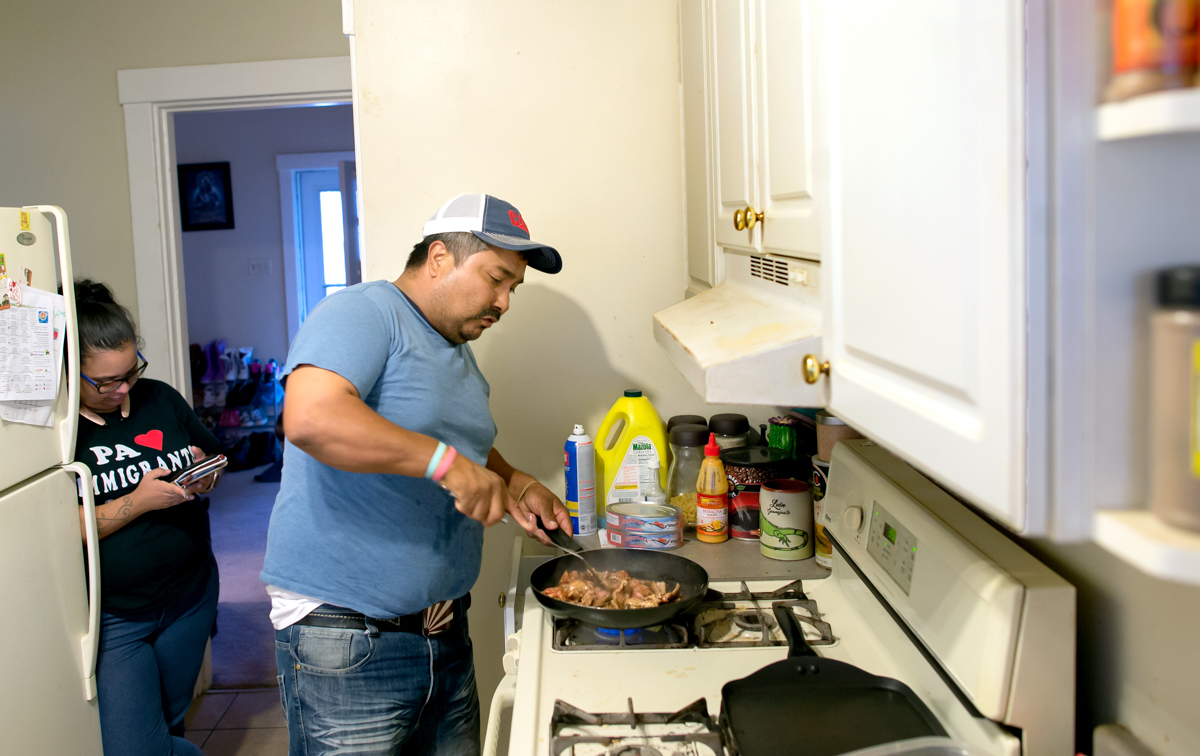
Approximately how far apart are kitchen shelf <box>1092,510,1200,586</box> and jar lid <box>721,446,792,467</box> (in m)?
1.26

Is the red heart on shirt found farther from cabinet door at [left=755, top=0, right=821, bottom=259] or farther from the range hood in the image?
cabinet door at [left=755, top=0, right=821, bottom=259]

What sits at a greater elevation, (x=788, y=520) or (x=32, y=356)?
(x=32, y=356)

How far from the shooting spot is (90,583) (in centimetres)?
200

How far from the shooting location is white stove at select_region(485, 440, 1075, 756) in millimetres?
896

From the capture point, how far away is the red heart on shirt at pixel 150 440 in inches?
84.0

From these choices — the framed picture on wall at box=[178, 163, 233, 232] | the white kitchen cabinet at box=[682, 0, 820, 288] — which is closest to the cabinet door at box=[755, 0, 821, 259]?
the white kitchen cabinet at box=[682, 0, 820, 288]

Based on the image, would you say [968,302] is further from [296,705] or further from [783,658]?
[296,705]

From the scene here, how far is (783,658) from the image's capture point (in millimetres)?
1307

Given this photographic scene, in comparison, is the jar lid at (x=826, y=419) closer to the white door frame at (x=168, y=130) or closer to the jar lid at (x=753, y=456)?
the jar lid at (x=753, y=456)

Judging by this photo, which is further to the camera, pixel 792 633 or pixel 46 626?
pixel 46 626

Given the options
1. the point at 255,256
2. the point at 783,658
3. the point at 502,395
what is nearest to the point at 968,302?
the point at 783,658

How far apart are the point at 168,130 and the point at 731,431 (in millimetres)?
2583

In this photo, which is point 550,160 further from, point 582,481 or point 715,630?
point 715,630

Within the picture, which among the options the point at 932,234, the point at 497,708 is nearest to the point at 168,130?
the point at 497,708
